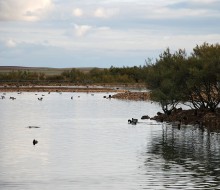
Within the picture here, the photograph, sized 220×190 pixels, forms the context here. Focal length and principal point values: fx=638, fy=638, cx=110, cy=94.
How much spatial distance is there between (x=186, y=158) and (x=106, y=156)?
17.2 feet

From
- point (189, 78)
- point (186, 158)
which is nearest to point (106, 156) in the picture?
point (186, 158)

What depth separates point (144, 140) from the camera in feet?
169

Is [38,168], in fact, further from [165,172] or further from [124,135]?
[124,135]

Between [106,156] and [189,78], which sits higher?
[189,78]

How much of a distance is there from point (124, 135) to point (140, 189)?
24228mm

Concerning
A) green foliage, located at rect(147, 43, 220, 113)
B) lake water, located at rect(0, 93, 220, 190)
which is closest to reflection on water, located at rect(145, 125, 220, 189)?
lake water, located at rect(0, 93, 220, 190)

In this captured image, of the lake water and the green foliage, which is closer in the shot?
the lake water

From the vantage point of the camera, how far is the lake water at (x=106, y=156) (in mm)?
32938

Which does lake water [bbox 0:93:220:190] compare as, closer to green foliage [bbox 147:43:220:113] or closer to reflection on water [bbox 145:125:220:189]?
reflection on water [bbox 145:125:220:189]

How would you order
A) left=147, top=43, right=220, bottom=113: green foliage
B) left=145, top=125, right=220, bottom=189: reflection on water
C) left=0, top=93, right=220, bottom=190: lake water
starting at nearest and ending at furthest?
1. left=0, top=93, right=220, bottom=190: lake water
2. left=145, top=125, right=220, bottom=189: reflection on water
3. left=147, top=43, right=220, bottom=113: green foliage

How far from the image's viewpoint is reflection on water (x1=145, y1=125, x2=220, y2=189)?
3325 centimetres

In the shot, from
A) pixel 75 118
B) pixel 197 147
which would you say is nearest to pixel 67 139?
pixel 197 147

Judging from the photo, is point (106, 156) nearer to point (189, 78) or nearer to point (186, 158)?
point (186, 158)

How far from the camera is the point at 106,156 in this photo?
4194cm
